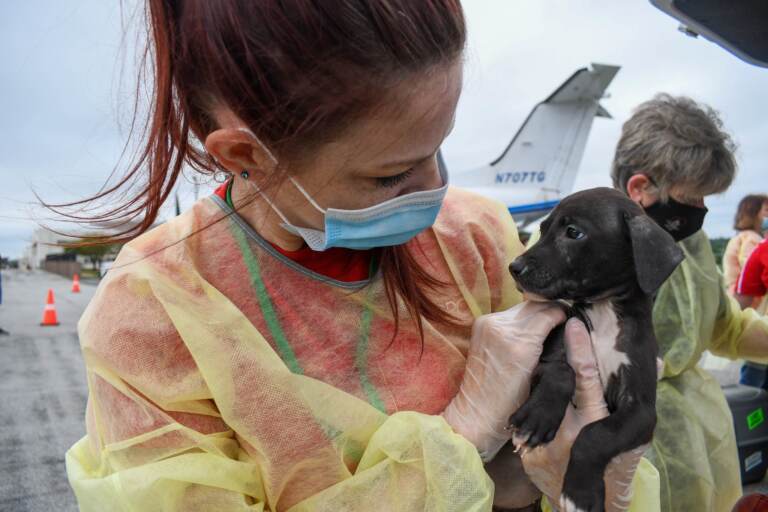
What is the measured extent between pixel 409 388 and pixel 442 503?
238 millimetres

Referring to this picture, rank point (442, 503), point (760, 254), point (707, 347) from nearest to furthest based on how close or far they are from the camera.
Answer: point (442, 503)
point (707, 347)
point (760, 254)

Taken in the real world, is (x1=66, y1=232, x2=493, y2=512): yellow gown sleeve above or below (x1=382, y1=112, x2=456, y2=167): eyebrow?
below

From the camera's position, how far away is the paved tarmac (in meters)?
3.26

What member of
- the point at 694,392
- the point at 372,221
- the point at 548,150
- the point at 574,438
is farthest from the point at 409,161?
the point at 548,150

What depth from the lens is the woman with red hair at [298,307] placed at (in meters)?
1.00

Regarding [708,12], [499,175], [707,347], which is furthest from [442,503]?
[499,175]

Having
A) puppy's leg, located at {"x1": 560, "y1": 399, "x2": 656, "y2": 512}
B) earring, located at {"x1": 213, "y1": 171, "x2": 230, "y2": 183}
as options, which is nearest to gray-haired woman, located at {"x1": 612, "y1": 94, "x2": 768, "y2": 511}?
puppy's leg, located at {"x1": 560, "y1": 399, "x2": 656, "y2": 512}

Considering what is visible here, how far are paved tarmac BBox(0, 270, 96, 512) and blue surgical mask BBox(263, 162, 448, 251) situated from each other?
2.72m

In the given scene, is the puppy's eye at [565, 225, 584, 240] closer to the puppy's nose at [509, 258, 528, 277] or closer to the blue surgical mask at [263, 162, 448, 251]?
the puppy's nose at [509, 258, 528, 277]

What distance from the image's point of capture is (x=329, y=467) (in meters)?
1.14

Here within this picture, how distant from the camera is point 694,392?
7.64 ft

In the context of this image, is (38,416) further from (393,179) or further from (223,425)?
(393,179)

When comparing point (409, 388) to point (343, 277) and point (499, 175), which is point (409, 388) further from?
point (499, 175)

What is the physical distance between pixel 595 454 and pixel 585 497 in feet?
0.28
